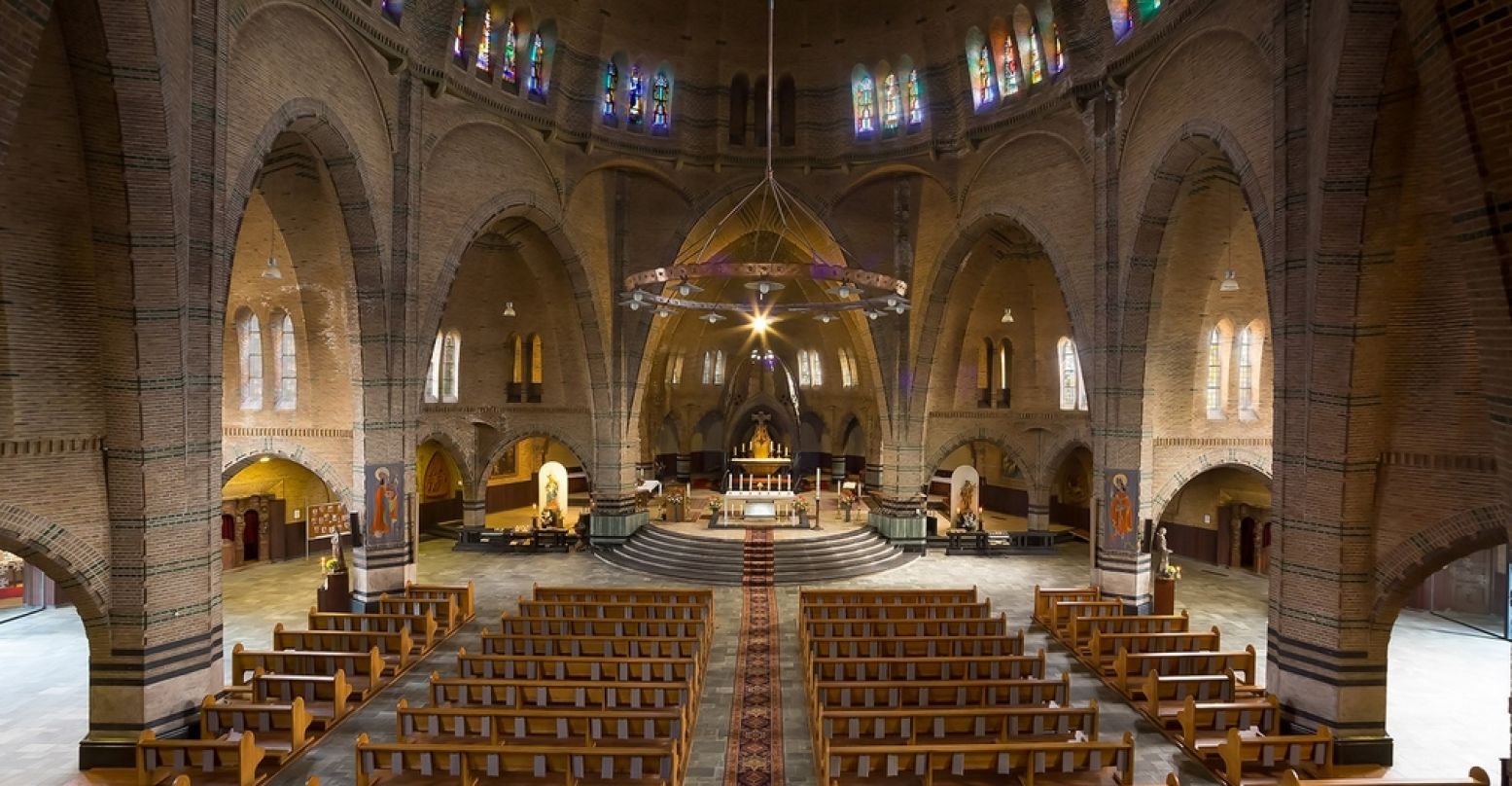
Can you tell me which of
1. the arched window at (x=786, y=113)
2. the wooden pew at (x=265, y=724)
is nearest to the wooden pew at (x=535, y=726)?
the wooden pew at (x=265, y=724)

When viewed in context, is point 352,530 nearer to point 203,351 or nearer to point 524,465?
point 203,351

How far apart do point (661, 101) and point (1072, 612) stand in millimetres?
18971

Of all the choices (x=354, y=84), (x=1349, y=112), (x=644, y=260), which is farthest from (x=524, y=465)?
(x=1349, y=112)

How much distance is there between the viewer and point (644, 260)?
24.0 metres

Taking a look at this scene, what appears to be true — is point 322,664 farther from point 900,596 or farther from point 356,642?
point 900,596

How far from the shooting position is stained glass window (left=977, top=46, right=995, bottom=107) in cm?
2002

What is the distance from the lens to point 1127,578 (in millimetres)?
16734

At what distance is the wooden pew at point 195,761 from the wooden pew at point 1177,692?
12.2 metres

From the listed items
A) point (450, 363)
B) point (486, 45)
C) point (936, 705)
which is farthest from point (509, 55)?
point (936, 705)

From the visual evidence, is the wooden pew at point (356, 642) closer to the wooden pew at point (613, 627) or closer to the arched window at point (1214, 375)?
the wooden pew at point (613, 627)

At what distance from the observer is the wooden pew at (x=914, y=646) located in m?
12.0

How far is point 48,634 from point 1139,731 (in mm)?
22814

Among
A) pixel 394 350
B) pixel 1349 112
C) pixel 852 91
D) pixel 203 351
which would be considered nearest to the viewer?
pixel 1349 112

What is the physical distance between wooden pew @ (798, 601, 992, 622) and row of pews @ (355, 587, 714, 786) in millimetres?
2345
